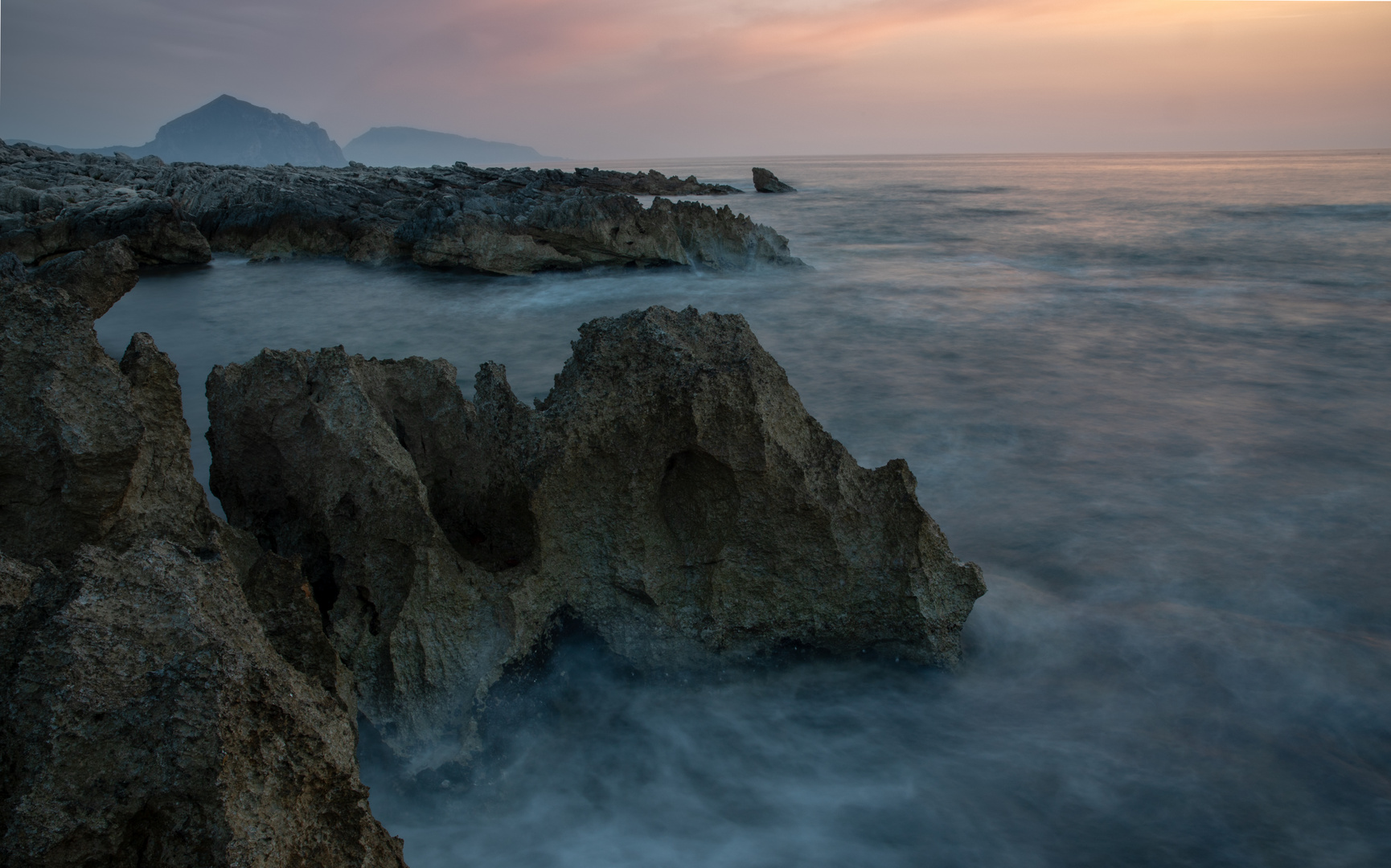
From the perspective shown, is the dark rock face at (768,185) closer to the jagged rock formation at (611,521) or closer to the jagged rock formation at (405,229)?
the jagged rock formation at (405,229)

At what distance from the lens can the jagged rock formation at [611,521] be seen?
3230mm

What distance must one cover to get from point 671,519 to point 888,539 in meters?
0.96

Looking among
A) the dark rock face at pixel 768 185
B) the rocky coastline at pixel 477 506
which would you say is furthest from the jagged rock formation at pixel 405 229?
the dark rock face at pixel 768 185

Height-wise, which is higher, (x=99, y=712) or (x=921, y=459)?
(x=99, y=712)

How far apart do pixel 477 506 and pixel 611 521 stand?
2.34ft

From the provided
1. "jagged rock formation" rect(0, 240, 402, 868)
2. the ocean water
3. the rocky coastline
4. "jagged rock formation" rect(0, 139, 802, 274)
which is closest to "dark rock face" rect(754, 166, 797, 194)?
"jagged rock formation" rect(0, 139, 802, 274)

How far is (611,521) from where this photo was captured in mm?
Answer: 3469

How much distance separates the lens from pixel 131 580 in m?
1.81

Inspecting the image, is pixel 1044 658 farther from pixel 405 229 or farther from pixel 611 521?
pixel 405 229

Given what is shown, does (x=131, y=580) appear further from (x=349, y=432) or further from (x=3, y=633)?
(x=349, y=432)

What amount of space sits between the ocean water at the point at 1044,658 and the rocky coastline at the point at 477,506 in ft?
0.77

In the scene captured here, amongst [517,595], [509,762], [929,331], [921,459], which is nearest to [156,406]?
[517,595]

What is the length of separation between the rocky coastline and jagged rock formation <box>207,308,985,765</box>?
1 cm

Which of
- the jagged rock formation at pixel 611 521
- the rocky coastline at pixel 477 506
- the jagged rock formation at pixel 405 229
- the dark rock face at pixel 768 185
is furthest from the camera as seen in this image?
the dark rock face at pixel 768 185
